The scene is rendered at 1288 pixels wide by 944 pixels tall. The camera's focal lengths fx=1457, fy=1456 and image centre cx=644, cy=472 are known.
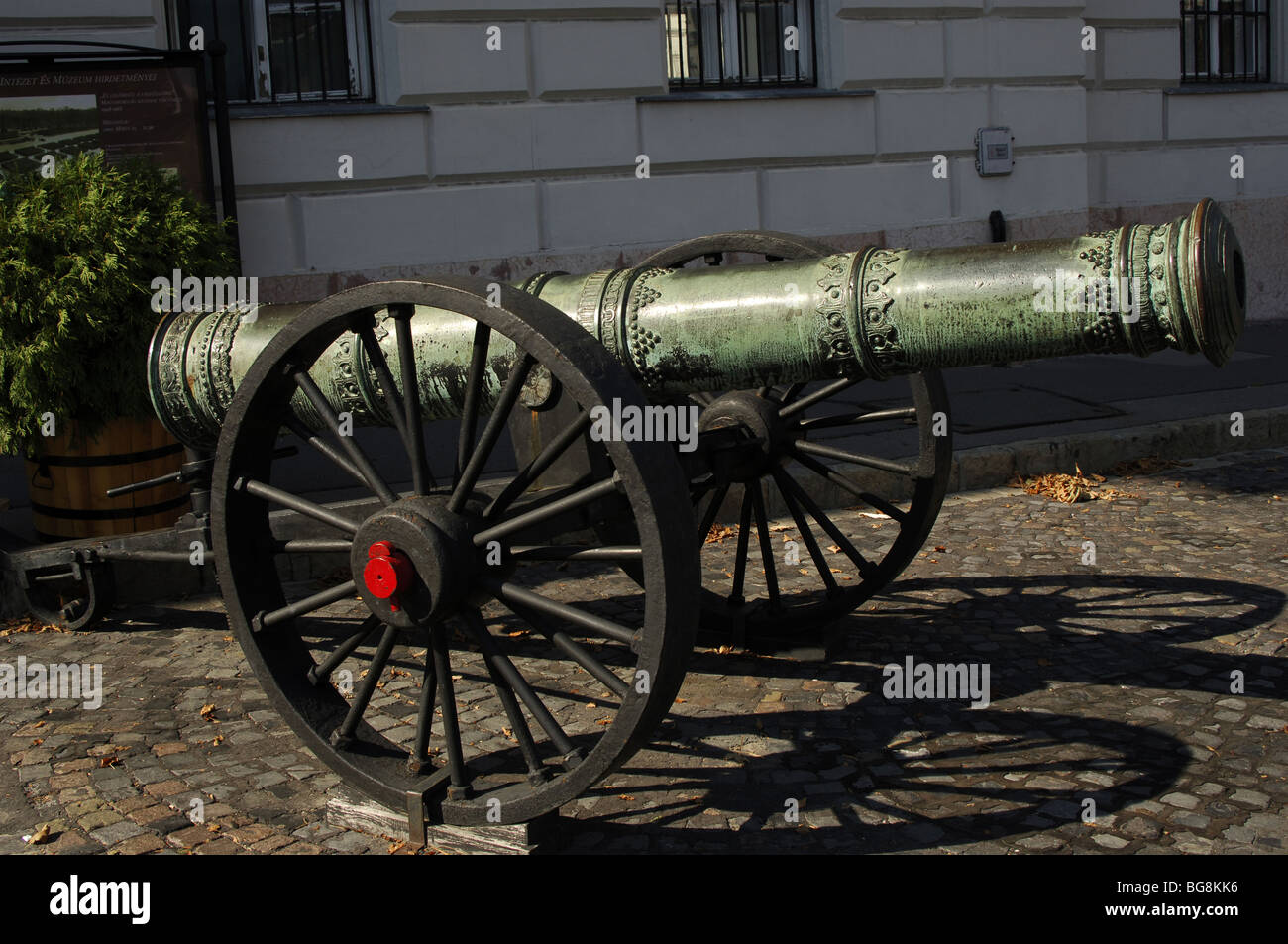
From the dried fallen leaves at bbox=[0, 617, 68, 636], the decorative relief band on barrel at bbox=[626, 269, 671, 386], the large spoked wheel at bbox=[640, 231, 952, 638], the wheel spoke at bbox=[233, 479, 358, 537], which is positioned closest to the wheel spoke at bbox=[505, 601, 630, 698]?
the wheel spoke at bbox=[233, 479, 358, 537]

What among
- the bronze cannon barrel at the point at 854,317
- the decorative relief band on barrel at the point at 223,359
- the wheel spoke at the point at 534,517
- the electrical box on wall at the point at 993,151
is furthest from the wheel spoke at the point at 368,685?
the electrical box on wall at the point at 993,151

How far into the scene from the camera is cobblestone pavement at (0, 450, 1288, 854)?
3584mm

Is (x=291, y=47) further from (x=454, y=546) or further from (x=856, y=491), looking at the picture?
(x=454, y=546)

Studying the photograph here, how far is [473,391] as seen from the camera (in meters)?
3.47

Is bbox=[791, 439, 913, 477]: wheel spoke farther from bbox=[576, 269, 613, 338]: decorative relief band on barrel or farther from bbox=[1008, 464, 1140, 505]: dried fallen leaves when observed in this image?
bbox=[1008, 464, 1140, 505]: dried fallen leaves

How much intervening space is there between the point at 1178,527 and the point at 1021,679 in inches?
85.0

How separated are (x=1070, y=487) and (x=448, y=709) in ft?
14.5

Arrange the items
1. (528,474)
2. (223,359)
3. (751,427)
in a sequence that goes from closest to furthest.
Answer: (528,474)
(223,359)
(751,427)

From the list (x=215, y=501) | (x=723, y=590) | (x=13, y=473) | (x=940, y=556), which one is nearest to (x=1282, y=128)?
(x=940, y=556)

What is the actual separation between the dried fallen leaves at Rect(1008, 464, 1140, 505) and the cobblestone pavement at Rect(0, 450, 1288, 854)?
106cm

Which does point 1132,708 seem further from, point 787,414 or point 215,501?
point 215,501

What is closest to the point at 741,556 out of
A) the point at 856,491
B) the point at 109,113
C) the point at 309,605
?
the point at 856,491

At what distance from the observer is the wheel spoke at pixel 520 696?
3400mm

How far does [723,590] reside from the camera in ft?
18.3
